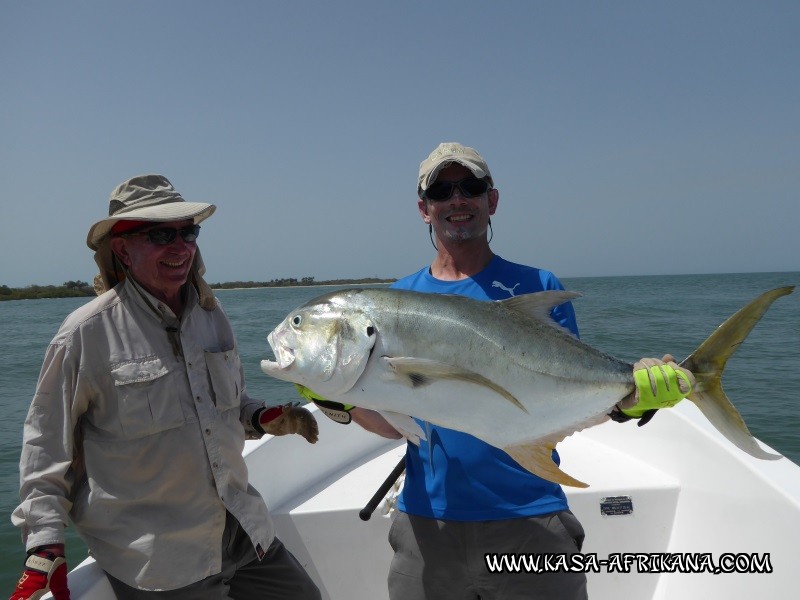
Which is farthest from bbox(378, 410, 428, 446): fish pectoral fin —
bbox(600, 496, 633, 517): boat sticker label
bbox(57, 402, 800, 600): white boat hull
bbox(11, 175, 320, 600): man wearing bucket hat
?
bbox(600, 496, 633, 517): boat sticker label

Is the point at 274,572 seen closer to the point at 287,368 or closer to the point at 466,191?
the point at 287,368

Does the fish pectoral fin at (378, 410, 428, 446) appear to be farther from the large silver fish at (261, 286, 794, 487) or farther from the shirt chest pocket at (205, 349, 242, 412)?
the shirt chest pocket at (205, 349, 242, 412)

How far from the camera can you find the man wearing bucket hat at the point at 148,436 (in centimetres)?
236

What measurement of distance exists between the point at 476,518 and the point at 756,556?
1.69 metres

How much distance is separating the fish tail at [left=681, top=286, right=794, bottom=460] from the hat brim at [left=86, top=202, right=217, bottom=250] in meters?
2.30

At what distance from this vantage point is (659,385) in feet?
7.23

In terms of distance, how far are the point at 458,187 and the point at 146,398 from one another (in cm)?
173

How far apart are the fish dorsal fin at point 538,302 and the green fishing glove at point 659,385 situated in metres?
0.42

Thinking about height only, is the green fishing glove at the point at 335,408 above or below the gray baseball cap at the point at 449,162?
below

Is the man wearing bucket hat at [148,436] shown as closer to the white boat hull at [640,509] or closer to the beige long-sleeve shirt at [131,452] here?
the beige long-sleeve shirt at [131,452]

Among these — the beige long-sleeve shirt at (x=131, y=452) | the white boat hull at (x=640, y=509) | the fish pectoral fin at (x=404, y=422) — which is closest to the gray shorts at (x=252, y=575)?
the beige long-sleeve shirt at (x=131, y=452)

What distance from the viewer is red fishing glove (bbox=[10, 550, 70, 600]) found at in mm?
2111

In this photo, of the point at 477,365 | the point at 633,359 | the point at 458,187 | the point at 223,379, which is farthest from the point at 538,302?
the point at 633,359

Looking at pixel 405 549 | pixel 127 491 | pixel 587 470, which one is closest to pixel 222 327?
pixel 127 491
